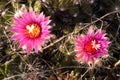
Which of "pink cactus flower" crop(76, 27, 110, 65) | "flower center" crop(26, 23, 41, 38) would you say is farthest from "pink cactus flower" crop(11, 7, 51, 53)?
"pink cactus flower" crop(76, 27, 110, 65)

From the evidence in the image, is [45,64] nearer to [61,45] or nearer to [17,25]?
[61,45]

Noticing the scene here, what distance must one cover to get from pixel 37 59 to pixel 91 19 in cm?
43

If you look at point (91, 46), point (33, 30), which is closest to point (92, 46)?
point (91, 46)

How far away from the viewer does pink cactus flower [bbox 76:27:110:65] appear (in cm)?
175

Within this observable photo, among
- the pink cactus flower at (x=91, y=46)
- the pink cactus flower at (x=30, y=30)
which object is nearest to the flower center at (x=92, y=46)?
the pink cactus flower at (x=91, y=46)

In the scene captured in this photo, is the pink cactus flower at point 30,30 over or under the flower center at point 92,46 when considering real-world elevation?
over

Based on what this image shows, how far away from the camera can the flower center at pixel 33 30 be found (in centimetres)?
180

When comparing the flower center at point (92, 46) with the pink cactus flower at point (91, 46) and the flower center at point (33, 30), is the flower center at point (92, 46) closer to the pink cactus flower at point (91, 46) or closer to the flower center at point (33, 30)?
the pink cactus flower at point (91, 46)

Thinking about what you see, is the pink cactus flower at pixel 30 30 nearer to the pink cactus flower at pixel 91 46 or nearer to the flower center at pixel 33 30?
the flower center at pixel 33 30

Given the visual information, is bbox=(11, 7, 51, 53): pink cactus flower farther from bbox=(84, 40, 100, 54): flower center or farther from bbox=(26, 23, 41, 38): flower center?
bbox=(84, 40, 100, 54): flower center

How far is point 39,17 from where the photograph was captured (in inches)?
70.1

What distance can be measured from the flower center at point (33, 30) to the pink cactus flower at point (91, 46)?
0.75 ft

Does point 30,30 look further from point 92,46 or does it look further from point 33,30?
point 92,46

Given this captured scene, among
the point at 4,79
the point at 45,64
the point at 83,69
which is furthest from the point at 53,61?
the point at 4,79
